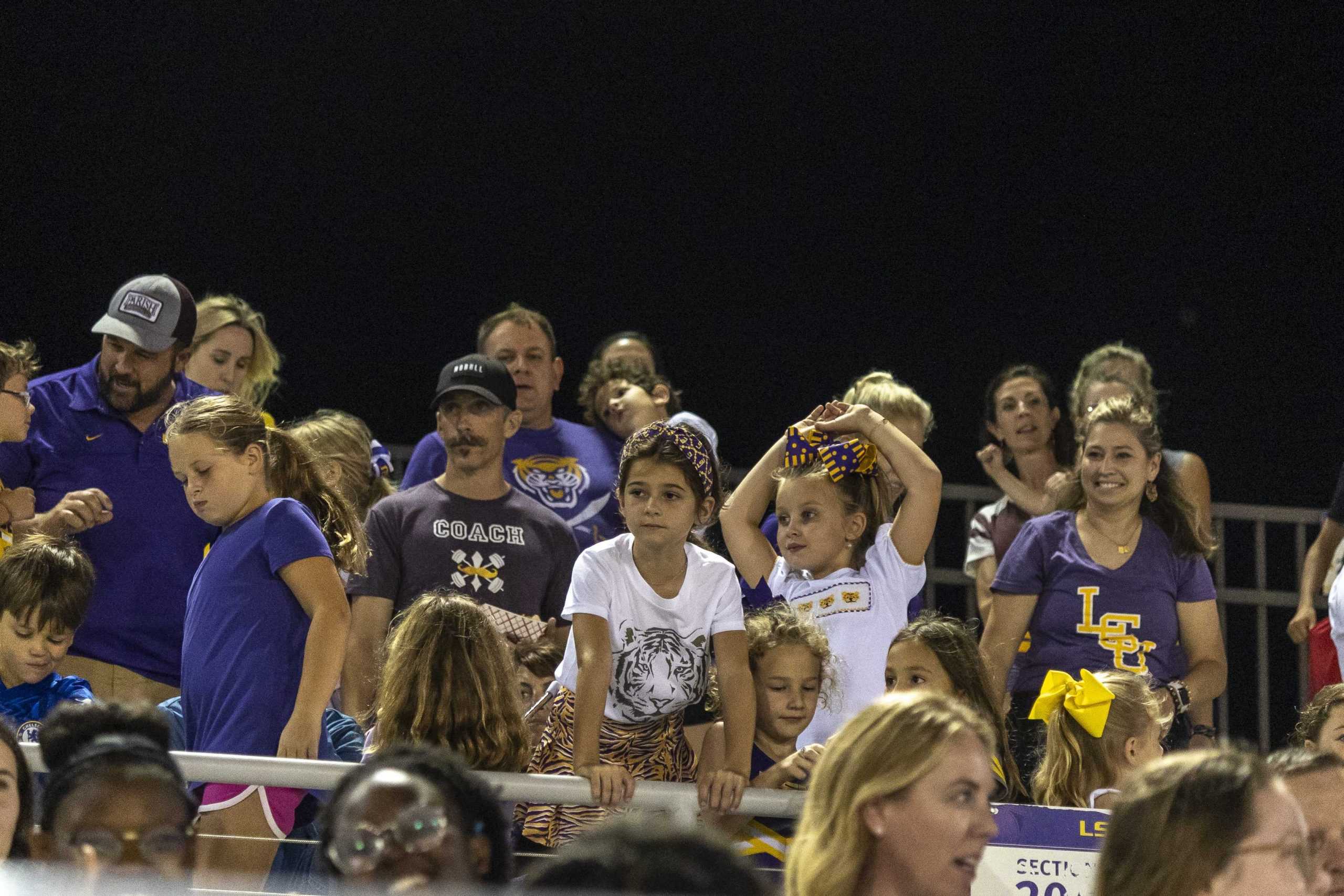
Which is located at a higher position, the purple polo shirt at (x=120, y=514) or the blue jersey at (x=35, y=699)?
the purple polo shirt at (x=120, y=514)

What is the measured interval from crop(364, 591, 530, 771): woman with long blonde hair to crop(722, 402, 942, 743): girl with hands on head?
86cm

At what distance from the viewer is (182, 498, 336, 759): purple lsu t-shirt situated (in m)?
3.56

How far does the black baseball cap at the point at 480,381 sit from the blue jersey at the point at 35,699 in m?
1.39

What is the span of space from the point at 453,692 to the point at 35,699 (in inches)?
43.6

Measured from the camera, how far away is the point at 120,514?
448 cm

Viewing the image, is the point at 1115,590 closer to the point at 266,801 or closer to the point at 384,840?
the point at 266,801

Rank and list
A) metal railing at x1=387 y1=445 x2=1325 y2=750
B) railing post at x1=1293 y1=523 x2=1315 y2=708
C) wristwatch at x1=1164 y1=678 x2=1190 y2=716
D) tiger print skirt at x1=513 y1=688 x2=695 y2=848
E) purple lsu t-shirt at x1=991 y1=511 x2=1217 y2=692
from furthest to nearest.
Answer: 1. metal railing at x1=387 y1=445 x2=1325 y2=750
2. railing post at x1=1293 y1=523 x2=1315 y2=708
3. purple lsu t-shirt at x1=991 y1=511 x2=1217 y2=692
4. wristwatch at x1=1164 y1=678 x2=1190 y2=716
5. tiger print skirt at x1=513 y1=688 x2=695 y2=848

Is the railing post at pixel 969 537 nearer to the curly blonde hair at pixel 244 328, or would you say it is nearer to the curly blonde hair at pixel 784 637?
the curly blonde hair at pixel 784 637

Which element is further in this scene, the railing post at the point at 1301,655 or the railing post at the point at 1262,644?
the railing post at the point at 1262,644

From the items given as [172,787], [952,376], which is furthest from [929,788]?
[952,376]

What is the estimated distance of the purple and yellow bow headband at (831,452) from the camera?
4.27 m

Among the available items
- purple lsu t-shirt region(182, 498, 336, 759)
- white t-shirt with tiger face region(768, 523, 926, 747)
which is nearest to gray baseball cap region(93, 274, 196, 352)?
purple lsu t-shirt region(182, 498, 336, 759)

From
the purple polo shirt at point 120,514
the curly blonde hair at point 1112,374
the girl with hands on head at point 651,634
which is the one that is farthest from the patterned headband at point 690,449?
the curly blonde hair at point 1112,374

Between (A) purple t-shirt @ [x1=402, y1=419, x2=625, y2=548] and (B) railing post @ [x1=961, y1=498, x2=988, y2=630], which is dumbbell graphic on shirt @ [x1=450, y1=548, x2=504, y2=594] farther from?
(B) railing post @ [x1=961, y1=498, x2=988, y2=630]
